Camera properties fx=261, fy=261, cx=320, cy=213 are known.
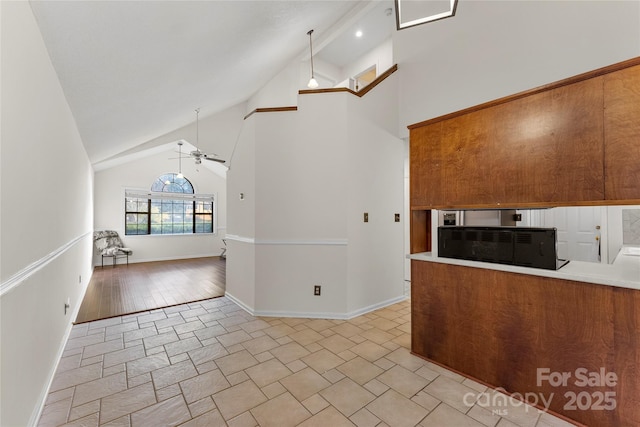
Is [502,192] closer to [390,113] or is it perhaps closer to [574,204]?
[574,204]

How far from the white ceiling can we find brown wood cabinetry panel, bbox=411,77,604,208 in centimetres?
199

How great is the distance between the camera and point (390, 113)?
12.5 feet

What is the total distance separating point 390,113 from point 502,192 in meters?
2.36

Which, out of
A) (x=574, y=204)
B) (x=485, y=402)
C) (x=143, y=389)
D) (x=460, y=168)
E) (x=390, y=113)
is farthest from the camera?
(x=390, y=113)

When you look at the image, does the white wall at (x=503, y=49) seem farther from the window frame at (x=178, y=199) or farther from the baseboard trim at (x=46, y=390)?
the window frame at (x=178, y=199)

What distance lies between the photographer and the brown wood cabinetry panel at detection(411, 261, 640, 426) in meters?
1.44

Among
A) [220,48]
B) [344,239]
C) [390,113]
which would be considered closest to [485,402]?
[344,239]

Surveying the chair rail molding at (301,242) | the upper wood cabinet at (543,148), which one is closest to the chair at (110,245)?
the chair rail molding at (301,242)

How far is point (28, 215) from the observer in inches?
59.7

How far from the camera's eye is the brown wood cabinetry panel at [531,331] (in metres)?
1.44

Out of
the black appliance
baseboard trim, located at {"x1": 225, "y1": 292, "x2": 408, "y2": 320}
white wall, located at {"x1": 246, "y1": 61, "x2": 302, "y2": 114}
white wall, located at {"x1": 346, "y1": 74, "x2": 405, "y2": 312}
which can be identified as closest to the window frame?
white wall, located at {"x1": 246, "y1": 61, "x2": 302, "y2": 114}

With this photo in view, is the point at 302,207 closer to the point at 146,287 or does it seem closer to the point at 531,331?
the point at 531,331

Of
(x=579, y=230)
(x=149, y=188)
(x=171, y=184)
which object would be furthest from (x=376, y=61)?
(x=149, y=188)

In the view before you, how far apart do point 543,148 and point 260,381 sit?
2588 mm
